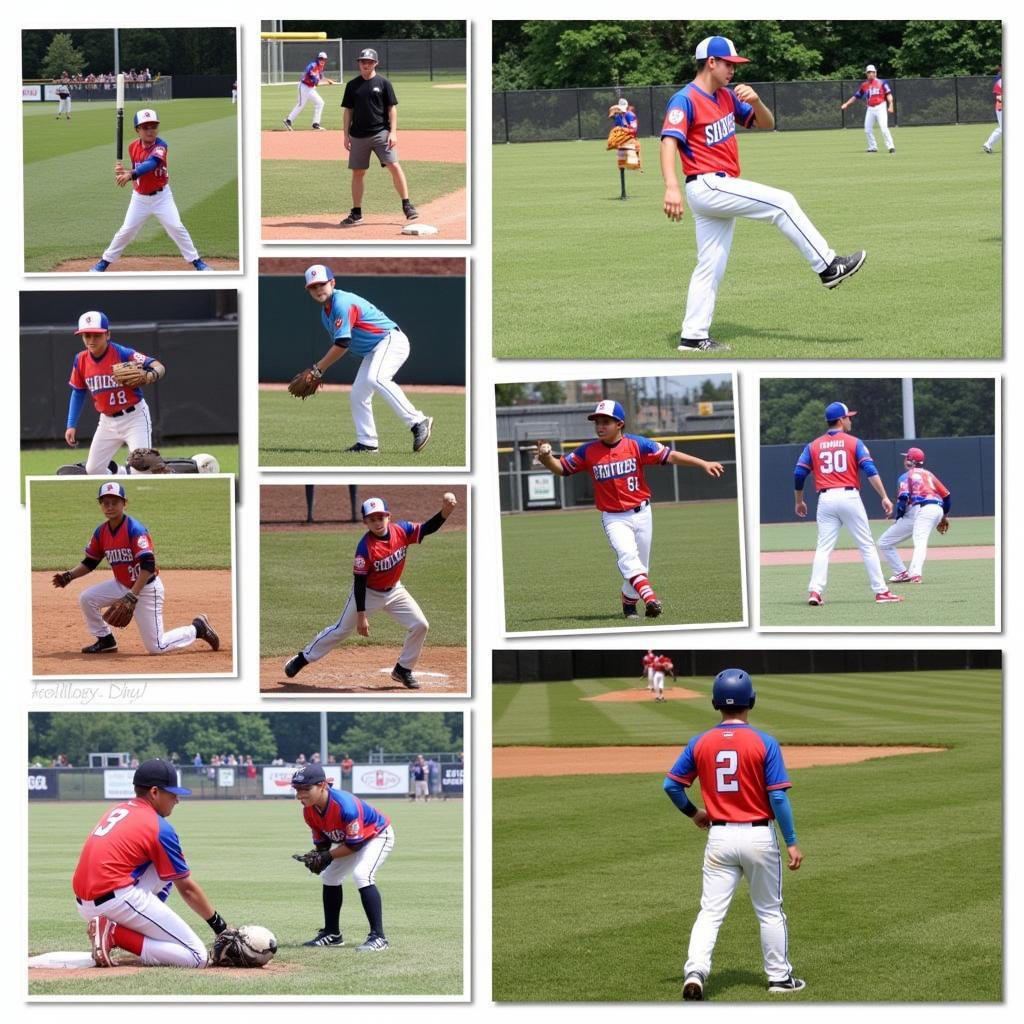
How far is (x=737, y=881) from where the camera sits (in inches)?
294

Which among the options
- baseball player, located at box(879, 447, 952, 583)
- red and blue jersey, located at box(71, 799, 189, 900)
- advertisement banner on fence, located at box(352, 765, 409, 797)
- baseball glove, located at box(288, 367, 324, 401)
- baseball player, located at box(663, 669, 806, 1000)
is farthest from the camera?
advertisement banner on fence, located at box(352, 765, 409, 797)

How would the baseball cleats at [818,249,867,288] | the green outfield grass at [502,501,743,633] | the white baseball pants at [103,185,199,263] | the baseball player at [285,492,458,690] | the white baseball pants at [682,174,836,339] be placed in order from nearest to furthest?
the white baseball pants at [103,185,199,263] → the baseball player at [285,492,458,690] → the white baseball pants at [682,174,836,339] → the baseball cleats at [818,249,867,288] → the green outfield grass at [502,501,743,633]

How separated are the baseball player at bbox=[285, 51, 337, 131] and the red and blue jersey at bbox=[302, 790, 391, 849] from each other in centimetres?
488

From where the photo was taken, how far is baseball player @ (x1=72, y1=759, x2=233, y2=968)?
797 centimetres

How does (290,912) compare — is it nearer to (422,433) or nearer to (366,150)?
(422,433)

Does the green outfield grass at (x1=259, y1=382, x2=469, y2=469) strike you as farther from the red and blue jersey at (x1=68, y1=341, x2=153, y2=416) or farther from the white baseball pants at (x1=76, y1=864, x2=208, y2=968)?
the white baseball pants at (x1=76, y1=864, x2=208, y2=968)

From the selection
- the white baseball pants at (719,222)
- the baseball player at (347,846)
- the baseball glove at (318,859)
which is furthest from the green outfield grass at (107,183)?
the baseball glove at (318,859)

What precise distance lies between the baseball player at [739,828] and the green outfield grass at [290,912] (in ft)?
5.40

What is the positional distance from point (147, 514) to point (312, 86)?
153 inches

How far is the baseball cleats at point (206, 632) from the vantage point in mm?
9109

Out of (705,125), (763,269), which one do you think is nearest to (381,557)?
(705,125)

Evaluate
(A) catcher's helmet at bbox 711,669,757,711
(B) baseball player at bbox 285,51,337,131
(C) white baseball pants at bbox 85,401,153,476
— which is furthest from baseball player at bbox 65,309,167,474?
(A) catcher's helmet at bbox 711,669,757,711

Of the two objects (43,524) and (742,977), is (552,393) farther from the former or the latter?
(742,977)

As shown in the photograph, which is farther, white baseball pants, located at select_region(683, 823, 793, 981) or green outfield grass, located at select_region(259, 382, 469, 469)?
green outfield grass, located at select_region(259, 382, 469, 469)
